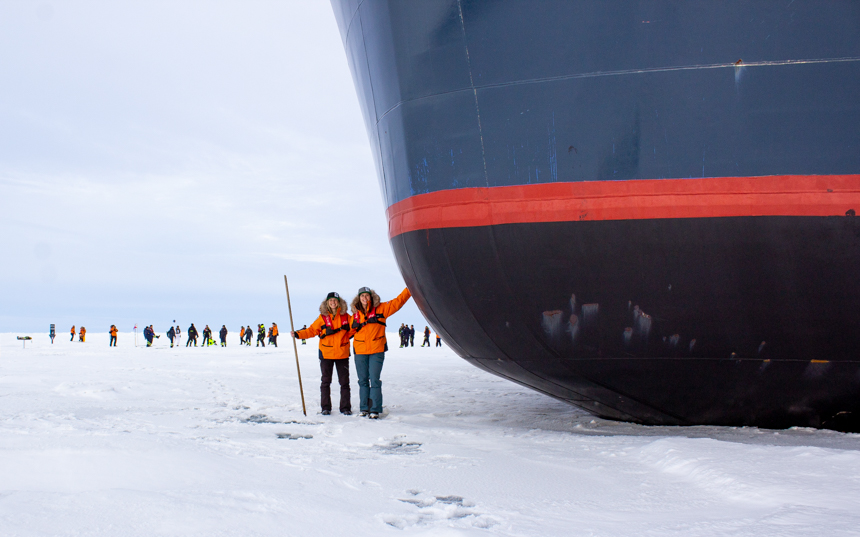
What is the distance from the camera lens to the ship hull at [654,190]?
139 inches

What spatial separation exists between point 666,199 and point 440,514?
243 centimetres

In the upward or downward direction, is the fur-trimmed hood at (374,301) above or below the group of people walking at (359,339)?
above

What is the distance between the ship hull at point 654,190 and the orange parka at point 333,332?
4.98 ft

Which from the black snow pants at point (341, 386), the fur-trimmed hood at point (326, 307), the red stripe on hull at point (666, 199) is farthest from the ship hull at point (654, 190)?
the black snow pants at point (341, 386)

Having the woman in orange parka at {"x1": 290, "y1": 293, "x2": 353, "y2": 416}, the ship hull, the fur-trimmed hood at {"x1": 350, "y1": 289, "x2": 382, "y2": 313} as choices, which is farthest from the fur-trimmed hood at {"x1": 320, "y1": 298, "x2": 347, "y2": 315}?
the ship hull

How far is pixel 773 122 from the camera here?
3.55 meters

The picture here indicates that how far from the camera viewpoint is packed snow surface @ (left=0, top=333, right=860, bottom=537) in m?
2.13

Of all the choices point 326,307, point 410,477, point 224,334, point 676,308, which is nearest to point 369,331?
point 326,307

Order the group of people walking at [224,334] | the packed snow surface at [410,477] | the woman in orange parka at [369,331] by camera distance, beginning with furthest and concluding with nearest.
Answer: the group of people walking at [224,334] < the woman in orange parka at [369,331] < the packed snow surface at [410,477]

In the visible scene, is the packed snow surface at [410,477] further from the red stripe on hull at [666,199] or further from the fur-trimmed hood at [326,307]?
the red stripe on hull at [666,199]

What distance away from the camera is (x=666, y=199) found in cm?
363

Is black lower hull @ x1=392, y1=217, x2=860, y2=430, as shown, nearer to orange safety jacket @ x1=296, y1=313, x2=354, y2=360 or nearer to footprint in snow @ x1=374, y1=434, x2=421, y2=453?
footprint in snow @ x1=374, y1=434, x2=421, y2=453

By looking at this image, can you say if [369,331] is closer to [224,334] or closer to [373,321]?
[373,321]

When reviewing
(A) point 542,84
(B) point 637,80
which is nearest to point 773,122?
(B) point 637,80
